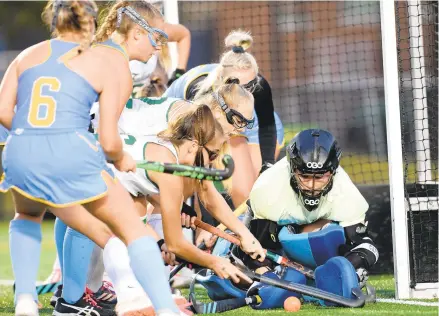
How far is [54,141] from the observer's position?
14.2ft

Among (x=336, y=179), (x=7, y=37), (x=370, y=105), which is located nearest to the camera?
(x=336, y=179)

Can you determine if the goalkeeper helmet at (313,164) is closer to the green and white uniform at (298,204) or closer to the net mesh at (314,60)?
the green and white uniform at (298,204)

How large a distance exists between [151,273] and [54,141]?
0.68 m

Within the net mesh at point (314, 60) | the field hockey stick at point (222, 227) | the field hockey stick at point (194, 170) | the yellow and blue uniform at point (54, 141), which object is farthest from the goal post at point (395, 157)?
the net mesh at point (314, 60)

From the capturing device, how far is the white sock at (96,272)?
538 centimetres

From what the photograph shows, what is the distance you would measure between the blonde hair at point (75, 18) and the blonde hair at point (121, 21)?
0.57 m

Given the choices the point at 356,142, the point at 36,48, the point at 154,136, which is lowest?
the point at 356,142

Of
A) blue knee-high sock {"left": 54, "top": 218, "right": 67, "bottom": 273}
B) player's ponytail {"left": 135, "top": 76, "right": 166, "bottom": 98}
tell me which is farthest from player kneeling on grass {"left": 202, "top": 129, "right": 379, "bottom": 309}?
player's ponytail {"left": 135, "top": 76, "right": 166, "bottom": 98}

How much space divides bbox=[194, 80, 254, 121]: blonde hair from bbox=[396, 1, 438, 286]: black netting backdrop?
2.94ft

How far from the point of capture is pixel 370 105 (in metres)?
18.0

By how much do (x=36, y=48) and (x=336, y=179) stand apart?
1962 mm

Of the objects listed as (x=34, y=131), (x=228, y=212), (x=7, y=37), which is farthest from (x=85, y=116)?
(x=7, y=37)

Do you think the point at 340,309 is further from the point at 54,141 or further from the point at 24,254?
the point at 54,141

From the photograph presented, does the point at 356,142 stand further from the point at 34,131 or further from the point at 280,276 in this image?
the point at 34,131
